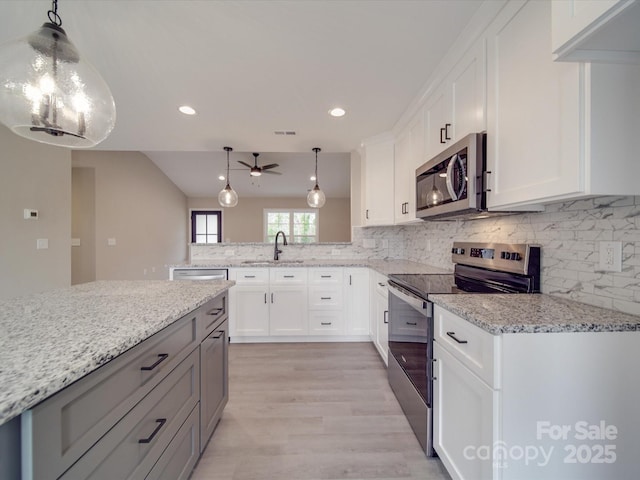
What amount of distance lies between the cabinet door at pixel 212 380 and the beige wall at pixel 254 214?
21.5 feet

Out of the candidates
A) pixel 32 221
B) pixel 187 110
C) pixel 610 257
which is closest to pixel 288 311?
pixel 187 110

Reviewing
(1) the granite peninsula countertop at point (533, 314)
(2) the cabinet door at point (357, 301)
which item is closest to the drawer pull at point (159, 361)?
(1) the granite peninsula countertop at point (533, 314)

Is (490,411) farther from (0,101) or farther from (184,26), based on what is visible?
(184,26)

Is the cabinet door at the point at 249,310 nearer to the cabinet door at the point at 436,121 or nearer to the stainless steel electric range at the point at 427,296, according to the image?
the stainless steel electric range at the point at 427,296

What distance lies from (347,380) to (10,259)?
3689mm

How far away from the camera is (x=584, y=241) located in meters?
1.18

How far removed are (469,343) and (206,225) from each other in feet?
27.1

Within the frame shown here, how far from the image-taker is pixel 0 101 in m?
1.03

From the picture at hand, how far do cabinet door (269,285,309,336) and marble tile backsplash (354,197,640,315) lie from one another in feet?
6.54

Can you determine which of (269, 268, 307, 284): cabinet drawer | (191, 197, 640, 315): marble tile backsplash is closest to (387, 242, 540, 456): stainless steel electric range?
(191, 197, 640, 315): marble tile backsplash

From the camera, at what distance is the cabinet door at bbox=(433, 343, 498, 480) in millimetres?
962

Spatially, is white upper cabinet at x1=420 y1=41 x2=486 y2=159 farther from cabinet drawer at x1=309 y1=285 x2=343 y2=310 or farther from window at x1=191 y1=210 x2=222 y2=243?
window at x1=191 y1=210 x2=222 y2=243

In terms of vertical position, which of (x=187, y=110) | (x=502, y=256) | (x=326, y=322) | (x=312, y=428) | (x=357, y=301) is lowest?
(x=312, y=428)

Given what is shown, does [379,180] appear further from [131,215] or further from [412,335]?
[131,215]
